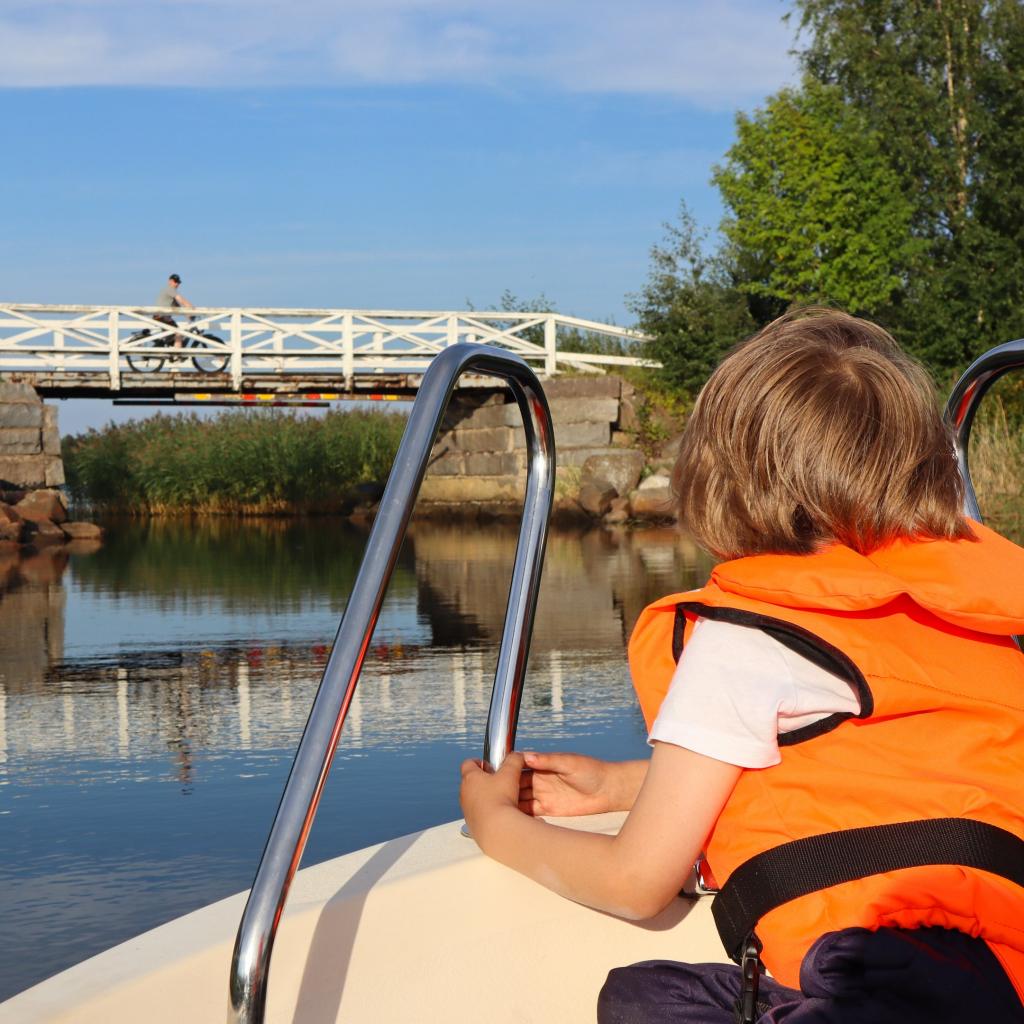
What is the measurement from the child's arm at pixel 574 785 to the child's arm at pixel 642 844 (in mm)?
194

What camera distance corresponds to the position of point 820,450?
3.89ft

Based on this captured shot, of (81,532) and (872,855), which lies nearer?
(872,855)

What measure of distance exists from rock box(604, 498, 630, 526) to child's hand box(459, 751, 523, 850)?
17667 millimetres

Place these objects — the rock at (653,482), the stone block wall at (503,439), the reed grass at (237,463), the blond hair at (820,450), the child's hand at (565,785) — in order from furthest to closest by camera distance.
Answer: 1. the reed grass at (237,463)
2. the stone block wall at (503,439)
3. the rock at (653,482)
4. the child's hand at (565,785)
5. the blond hair at (820,450)

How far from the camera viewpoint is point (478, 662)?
6.74 metres

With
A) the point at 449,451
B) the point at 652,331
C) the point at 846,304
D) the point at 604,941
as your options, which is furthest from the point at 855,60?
the point at 604,941

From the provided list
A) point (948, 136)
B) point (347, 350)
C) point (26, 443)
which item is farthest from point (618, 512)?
point (948, 136)

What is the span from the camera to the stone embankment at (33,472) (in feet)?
57.4

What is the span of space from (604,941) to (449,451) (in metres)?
20.7

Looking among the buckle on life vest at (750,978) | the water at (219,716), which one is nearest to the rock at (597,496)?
the water at (219,716)

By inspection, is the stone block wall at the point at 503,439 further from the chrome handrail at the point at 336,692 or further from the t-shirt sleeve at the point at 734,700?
the t-shirt sleeve at the point at 734,700

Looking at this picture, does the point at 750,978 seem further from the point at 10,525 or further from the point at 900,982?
the point at 10,525

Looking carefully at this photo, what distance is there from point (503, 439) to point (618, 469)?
2117 millimetres

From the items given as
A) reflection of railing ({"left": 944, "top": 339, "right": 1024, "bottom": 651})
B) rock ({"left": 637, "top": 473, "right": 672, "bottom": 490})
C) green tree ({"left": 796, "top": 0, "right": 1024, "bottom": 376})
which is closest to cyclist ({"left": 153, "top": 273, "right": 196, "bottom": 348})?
rock ({"left": 637, "top": 473, "right": 672, "bottom": 490})
